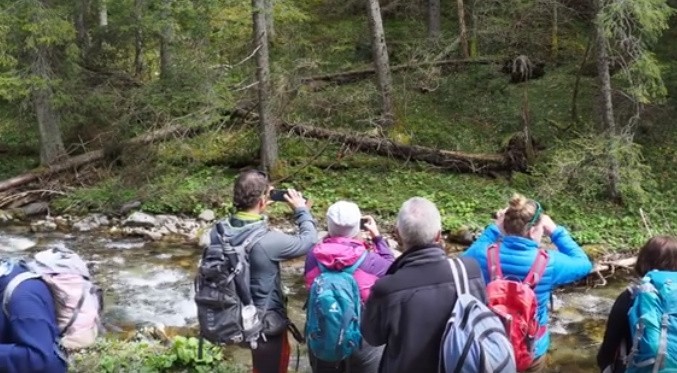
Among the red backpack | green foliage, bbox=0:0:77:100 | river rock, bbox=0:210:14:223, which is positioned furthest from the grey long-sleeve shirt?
green foliage, bbox=0:0:77:100

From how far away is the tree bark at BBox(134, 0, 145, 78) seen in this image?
50.5 ft

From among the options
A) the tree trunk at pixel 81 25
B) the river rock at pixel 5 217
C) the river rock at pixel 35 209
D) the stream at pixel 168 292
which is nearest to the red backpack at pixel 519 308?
the stream at pixel 168 292

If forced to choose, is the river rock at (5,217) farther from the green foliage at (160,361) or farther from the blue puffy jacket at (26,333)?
the blue puffy jacket at (26,333)

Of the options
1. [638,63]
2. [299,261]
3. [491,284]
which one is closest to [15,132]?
[299,261]

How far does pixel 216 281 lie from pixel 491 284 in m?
1.57

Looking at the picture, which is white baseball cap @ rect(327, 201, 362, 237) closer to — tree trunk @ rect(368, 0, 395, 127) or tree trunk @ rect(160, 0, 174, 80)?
tree trunk @ rect(160, 0, 174, 80)

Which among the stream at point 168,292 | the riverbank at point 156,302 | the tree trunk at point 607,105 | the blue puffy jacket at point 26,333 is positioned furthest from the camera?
the tree trunk at point 607,105

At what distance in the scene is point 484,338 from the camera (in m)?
2.73

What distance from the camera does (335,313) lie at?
356 centimetres

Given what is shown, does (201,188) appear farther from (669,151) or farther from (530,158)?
(669,151)

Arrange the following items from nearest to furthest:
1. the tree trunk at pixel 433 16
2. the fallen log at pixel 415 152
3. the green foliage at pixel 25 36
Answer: the green foliage at pixel 25 36
the fallen log at pixel 415 152
the tree trunk at pixel 433 16

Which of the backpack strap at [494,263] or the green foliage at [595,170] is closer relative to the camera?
the backpack strap at [494,263]

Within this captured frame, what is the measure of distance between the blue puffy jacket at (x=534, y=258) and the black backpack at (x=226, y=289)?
4.21 ft

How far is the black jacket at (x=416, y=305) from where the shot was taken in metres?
2.90
